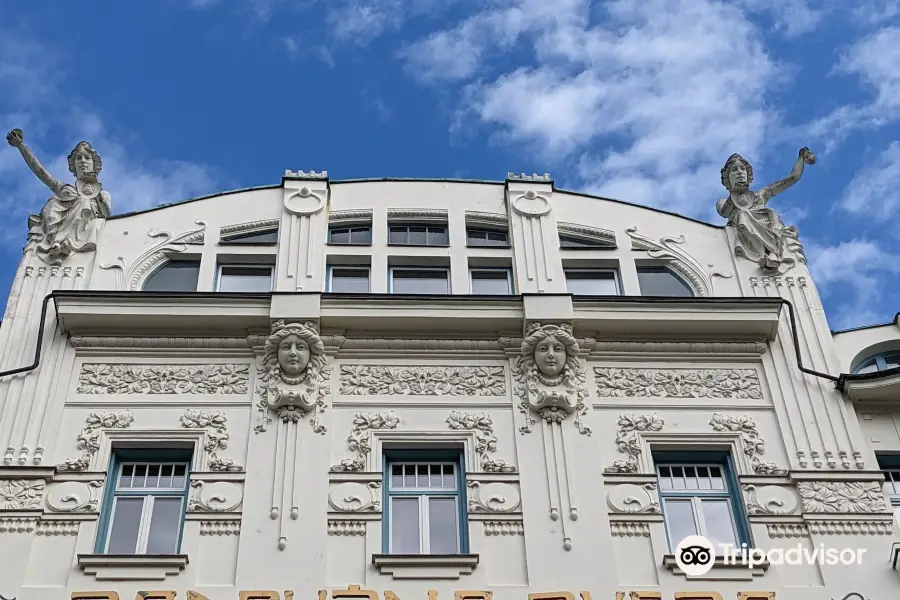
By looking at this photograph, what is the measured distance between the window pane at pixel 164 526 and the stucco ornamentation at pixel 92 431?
3.79 feet

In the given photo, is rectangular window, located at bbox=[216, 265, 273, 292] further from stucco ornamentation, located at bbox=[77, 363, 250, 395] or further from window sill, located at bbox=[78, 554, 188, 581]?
window sill, located at bbox=[78, 554, 188, 581]

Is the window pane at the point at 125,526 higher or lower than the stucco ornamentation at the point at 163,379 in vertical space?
lower

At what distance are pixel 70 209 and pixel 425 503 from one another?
8217 millimetres

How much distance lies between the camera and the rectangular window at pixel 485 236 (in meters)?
21.2

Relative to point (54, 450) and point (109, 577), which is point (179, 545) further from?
point (54, 450)

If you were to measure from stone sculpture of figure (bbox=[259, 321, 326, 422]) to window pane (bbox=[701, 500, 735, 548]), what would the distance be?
5.70 m

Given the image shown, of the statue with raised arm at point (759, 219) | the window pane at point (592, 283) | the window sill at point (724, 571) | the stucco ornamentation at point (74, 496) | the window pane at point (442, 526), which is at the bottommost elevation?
the window sill at point (724, 571)

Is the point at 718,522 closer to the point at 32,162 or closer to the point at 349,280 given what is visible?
the point at 349,280

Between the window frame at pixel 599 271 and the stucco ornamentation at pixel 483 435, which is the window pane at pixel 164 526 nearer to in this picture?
the stucco ornamentation at pixel 483 435

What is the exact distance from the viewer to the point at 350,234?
21.3 meters

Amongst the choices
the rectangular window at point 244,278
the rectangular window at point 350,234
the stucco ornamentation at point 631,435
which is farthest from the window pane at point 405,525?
the rectangular window at point 350,234

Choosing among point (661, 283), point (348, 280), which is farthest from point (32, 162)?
point (661, 283)

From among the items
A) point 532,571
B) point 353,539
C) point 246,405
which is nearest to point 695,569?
point 532,571

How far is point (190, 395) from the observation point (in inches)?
696
